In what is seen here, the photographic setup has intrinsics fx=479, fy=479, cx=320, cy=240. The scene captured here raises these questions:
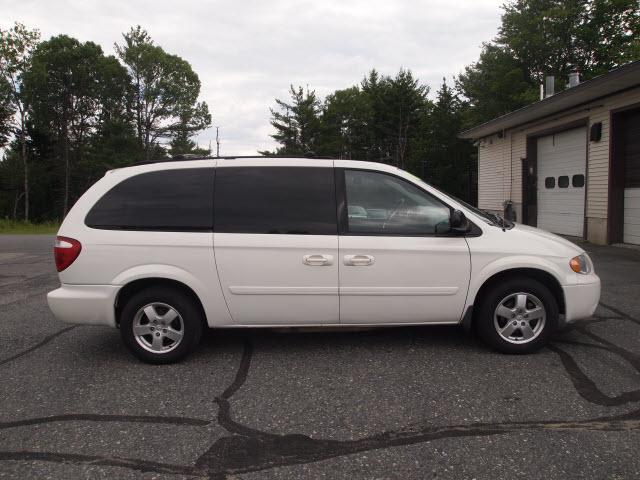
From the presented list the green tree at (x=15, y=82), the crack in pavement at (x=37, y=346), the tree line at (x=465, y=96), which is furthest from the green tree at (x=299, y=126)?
the crack in pavement at (x=37, y=346)

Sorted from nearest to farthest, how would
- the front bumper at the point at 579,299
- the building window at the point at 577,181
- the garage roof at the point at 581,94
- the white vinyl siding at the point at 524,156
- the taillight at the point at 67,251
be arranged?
A: the taillight at the point at 67,251 → the front bumper at the point at 579,299 → the garage roof at the point at 581,94 → the white vinyl siding at the point at 524,156 → the building window at the point at 577,181

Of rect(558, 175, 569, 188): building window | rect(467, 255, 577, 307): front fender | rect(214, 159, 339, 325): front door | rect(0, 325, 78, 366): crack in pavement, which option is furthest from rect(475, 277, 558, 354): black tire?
rect(558, 175, 569, 188): building window

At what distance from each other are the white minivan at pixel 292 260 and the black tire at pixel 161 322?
10 mm

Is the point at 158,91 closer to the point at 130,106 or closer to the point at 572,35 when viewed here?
the point at 130,106

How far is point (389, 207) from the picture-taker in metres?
4.16

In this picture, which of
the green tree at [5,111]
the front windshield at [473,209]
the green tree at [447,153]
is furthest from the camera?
the green tree at [447,153]

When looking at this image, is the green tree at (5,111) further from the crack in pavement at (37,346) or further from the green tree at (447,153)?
the crack in pavement at (37,346)

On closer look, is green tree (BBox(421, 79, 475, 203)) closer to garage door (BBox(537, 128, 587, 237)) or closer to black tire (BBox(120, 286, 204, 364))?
garage door (BBox(537, 128, 587, 237))

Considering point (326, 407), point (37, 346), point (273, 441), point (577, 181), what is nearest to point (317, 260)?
point (326, 407)

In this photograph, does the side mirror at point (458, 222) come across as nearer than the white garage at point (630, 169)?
Yes

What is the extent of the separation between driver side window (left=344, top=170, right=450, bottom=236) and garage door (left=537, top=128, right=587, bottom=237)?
10.0 m

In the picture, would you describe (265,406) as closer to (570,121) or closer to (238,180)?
Answer: (238,180)

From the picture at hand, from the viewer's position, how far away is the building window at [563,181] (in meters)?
13.1

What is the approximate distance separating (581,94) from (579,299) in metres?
8.68
